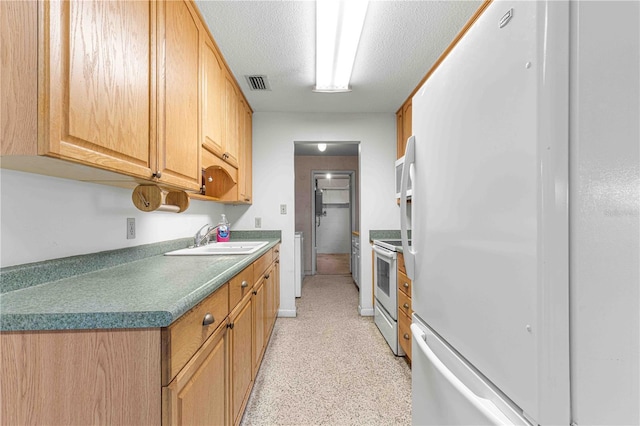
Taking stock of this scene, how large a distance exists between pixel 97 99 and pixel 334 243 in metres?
6.13

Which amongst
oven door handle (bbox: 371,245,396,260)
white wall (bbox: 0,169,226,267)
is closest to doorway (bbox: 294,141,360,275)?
oven door handle (bbox: 371,245,396,260)

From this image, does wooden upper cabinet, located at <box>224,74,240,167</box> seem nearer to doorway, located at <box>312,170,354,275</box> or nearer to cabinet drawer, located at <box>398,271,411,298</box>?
cabinet drawer, located at <box>398,271,411,298</box>

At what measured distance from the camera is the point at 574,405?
19.1 inches

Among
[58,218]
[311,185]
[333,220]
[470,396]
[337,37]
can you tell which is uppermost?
[337,37]

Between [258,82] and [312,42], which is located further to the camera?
[258,82]

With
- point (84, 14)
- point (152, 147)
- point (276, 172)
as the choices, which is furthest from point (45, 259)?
point (276, 172)

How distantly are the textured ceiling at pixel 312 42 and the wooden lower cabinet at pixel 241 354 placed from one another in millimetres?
1650

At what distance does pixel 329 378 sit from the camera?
6.08 ft

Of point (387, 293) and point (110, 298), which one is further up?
point (110, 298)

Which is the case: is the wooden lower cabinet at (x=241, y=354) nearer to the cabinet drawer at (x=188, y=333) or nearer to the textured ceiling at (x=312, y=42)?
the cabinet drawer at (x=188, y=333)

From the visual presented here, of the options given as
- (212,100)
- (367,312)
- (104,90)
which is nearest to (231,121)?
(212,100)

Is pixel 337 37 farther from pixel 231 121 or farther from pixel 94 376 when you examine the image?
pixel 94 376

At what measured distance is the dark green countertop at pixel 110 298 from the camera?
2.11ft

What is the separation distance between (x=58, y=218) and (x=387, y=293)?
2169mm
